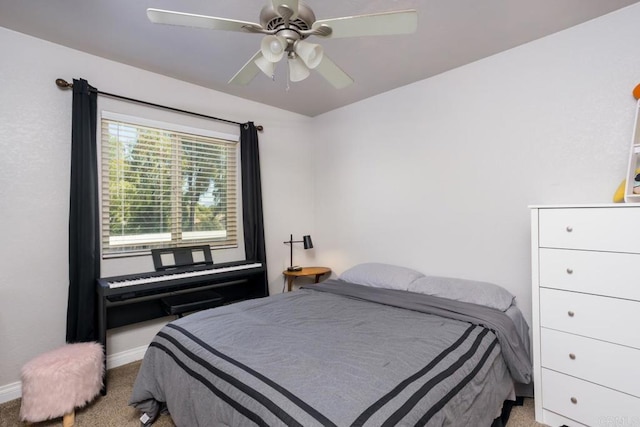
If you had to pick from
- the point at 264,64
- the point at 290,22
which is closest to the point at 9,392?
the point at 264,64

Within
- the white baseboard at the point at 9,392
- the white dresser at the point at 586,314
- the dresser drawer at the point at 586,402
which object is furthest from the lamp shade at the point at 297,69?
→ the white baseboard at the point at 9,392

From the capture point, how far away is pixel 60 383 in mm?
1842

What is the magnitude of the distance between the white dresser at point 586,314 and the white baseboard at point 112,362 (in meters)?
3.08

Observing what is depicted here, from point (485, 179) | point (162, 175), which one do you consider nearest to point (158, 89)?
point (162, 175)

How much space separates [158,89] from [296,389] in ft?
9.36

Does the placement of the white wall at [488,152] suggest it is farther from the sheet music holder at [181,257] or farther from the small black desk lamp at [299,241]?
the sheet music holder at [181,257]

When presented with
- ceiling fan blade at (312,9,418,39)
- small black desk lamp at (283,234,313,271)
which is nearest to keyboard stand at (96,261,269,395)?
small black desk lamp at (283,234,313,271)

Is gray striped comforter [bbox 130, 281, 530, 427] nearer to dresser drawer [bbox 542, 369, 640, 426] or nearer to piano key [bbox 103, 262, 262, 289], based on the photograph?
dresser drawer [bbox 542, 369, 640, 426]

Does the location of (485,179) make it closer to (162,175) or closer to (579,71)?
(579,71)

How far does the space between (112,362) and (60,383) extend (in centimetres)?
81

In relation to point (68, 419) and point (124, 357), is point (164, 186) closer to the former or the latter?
point (124, 357)

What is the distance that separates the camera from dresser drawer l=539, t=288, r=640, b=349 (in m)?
1.61

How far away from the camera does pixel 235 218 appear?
11.2 ft

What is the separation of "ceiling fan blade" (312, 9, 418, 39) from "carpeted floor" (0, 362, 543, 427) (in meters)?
2.30
